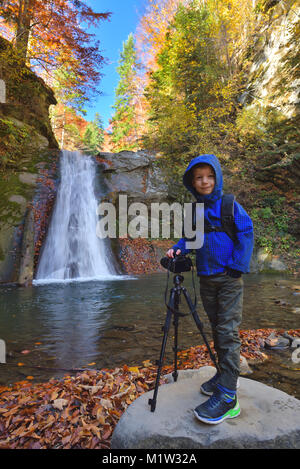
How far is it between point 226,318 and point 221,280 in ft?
1.11

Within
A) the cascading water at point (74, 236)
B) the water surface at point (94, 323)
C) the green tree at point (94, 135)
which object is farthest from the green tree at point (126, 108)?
the water surface at point (94, 323)

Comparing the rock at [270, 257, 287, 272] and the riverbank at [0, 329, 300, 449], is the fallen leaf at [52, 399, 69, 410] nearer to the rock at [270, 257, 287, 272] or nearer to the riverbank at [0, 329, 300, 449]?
the riverbank at [0, 329, 300, 449]

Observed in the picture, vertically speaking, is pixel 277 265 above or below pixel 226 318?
below

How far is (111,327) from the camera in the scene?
5219 mm

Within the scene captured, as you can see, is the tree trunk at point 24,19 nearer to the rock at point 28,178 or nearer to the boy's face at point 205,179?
the rock at point 28,178

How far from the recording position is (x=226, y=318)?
2.22 meters

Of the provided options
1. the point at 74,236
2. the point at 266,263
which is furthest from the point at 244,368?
the point at 266,263

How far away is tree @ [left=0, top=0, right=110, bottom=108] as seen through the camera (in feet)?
43.2

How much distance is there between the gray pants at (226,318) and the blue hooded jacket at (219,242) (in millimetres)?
134

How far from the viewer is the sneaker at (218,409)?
1.95m

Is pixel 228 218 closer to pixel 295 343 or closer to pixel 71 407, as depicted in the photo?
pixel 71 407

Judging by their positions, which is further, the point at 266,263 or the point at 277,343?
the point at 266,263

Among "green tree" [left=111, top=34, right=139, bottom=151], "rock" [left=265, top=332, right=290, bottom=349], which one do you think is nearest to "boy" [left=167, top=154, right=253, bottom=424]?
"rock" [left=265, top=332, right=290, bottom=349]
